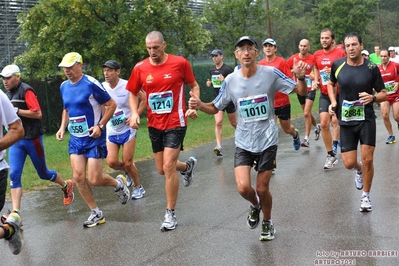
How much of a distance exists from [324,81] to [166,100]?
503cm

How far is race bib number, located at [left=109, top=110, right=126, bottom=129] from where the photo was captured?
9.65m

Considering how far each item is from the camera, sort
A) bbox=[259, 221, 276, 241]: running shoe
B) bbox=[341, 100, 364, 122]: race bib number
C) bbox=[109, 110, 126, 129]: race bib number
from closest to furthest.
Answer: bbox=[259, 221, 276, 241]: running shoe → bbox=[341, 100, 364, 122]: race bib number → bbox=[109, 110, 126, 129]: race bib number

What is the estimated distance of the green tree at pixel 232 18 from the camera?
98.9 ft

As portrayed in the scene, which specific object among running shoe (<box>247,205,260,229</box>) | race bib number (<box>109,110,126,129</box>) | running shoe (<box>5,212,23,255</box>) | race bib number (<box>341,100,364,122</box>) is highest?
race bib number (<box>341,100,364,122</box>)

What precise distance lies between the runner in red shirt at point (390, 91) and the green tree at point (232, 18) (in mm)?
16491

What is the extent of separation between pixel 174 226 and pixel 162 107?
1.40m

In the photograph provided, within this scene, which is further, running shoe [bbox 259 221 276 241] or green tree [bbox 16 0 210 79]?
green tree [bbox 16 0 210 79]

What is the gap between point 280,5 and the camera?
68.1m

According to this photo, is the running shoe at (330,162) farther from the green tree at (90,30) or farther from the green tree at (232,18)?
the green tree at (232,18)

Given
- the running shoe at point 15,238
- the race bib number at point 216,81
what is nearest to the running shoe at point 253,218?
the running shoe at point 15,238

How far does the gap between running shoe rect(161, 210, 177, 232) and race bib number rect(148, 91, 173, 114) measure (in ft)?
3.92

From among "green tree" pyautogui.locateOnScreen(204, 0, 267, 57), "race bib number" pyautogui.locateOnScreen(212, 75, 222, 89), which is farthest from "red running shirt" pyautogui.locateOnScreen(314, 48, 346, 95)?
"green tree" pyautogui.locateOnScreen(204, 0, 267, 57)

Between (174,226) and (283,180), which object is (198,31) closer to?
(283,180)

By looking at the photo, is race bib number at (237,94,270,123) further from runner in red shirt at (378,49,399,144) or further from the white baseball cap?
runner in red shirt at (378,49,399,144)
